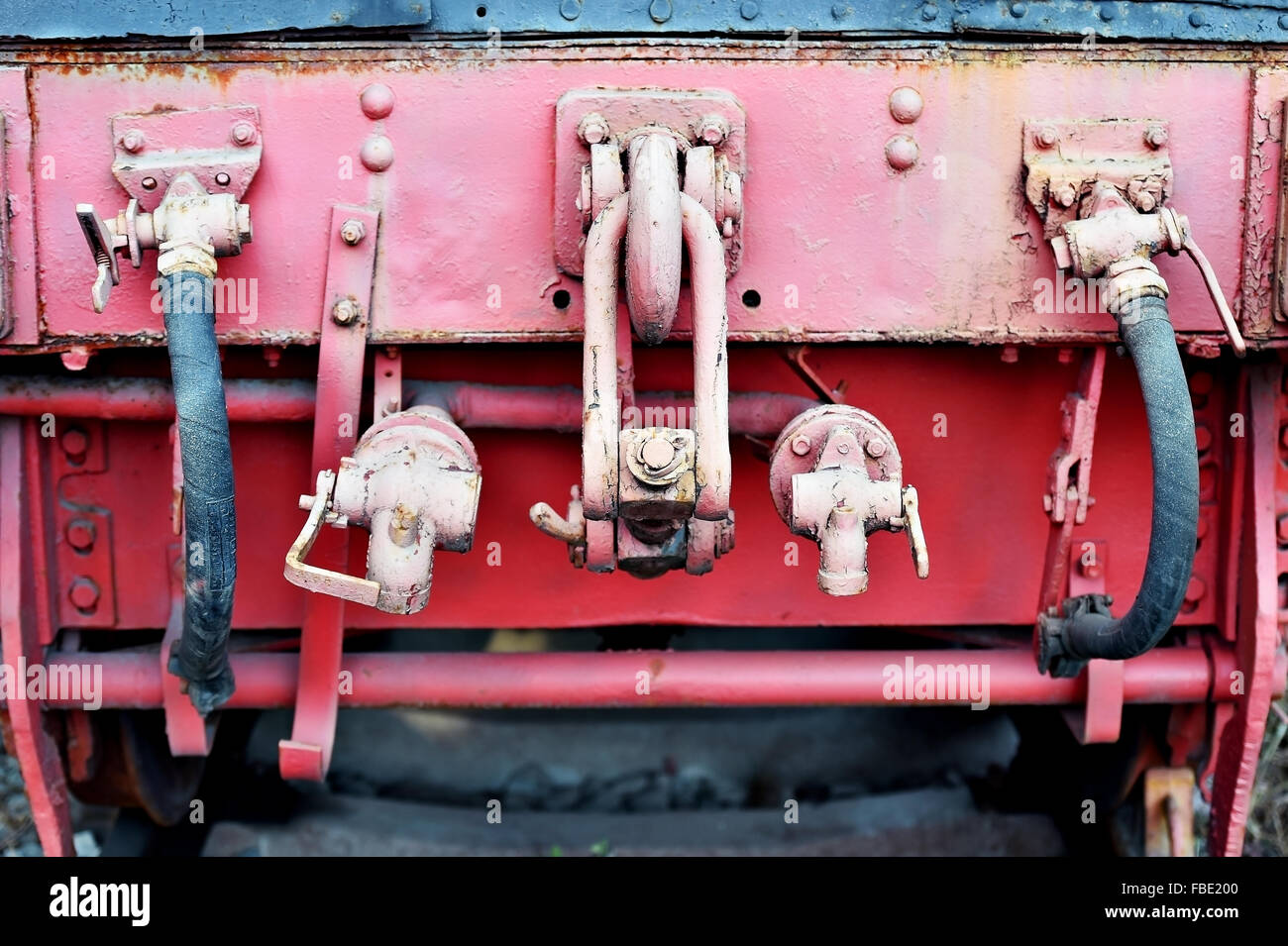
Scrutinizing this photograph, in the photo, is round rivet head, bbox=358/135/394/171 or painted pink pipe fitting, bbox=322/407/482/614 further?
round rivet head, bbox=358/135/394/171

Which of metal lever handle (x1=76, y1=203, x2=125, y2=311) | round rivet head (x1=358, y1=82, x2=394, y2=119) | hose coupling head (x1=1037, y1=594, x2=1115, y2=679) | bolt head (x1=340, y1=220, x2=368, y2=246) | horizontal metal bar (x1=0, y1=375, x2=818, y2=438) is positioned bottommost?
hose coupling head (x1=1037, y1=594, x2=1115, y2=679)

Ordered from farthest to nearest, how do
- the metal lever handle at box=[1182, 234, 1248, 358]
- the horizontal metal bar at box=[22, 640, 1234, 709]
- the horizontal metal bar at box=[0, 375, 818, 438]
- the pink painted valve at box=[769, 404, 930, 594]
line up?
1. the horizontal metal bar at box=[22, 640, 1234, 709]
2. the horizontal metal bar at box=[0, 375, 818, 438]
3. the metal lever handle at box=[1182, 234, 1248, 358]
4. the pink painted valve at box=[769, 404, 930, 594]

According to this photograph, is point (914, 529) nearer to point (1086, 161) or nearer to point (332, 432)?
point (1086, 161)

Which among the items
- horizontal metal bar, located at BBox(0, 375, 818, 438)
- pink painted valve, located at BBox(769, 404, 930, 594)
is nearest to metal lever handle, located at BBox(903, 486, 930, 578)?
pink painted valve, located at BBox(769, 404, 930, 594)

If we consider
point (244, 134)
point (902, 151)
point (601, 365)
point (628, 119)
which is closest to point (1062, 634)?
point (902, 151)

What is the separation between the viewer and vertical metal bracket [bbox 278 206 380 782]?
1715 mm

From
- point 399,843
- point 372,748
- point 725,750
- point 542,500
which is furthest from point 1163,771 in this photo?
point 372,748

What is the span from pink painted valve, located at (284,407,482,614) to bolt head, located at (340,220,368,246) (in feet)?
0.87

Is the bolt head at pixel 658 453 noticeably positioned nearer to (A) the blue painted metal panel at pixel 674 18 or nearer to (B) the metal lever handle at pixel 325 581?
(B) the metal lever handle at pixel 325 581

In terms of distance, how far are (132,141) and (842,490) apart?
3.55ft

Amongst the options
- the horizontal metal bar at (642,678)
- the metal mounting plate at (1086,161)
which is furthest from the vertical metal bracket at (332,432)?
the metal mounting plate at (1086,161)

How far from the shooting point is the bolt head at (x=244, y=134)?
5.57 ft

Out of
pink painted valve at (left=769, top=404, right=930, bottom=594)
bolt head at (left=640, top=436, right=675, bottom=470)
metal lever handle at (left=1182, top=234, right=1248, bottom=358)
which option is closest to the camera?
bolt head at (left=640, top=436, right=675, bottom=470)

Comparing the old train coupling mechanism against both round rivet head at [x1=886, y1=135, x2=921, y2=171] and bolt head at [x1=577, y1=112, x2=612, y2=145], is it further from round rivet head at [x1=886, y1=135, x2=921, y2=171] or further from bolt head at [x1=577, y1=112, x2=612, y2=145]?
round rivet head at [x1=886, y1=135, x2=921, y2=171]
